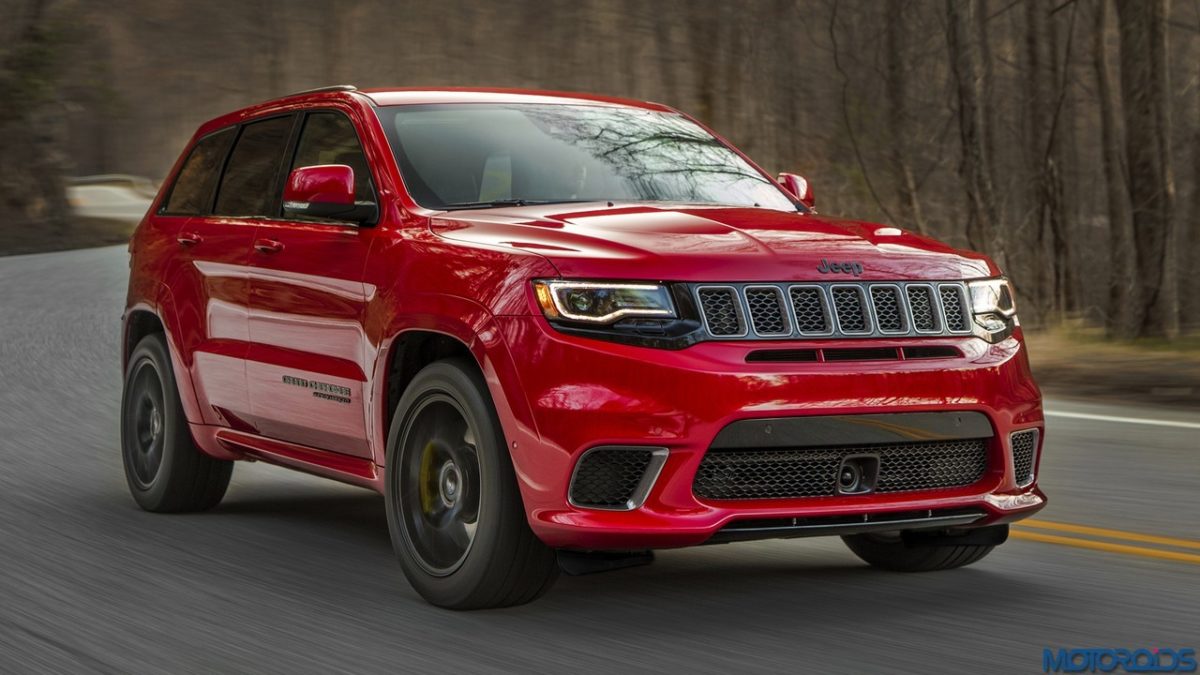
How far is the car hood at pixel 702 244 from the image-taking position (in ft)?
17.5

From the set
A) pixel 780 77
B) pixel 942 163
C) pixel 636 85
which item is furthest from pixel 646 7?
pixel 942 163

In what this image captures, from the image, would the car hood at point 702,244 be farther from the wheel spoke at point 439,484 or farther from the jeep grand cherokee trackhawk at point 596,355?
the wheel spoke at point 439,484

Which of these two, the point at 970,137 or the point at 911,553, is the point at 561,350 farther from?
the point at 970,137

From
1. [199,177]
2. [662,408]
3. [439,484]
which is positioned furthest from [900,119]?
[662,408]

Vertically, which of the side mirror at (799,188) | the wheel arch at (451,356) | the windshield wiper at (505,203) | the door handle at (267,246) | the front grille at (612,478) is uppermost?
the windshield wiper at (505,203)

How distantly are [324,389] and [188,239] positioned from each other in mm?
1664

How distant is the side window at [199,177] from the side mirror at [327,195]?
175 cm

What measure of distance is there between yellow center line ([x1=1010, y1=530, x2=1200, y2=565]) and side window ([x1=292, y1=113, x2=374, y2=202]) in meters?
2.94

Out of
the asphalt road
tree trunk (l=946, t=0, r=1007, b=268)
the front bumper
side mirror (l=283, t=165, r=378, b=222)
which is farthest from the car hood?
tree trunk (l=946, t=0, r=1007, b=268)

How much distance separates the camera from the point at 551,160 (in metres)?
6.80

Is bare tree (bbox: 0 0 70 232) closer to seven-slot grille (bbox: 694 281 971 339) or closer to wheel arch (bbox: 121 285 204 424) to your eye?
wheel arch (bbox: 121 285 204 424)

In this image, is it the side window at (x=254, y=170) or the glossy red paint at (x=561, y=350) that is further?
the side window at (x=254, y=170)

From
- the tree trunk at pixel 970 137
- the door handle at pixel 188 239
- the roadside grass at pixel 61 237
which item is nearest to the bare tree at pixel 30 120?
the roadside grass at pixel 61 237

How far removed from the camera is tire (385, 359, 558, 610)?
5477 millimetres
